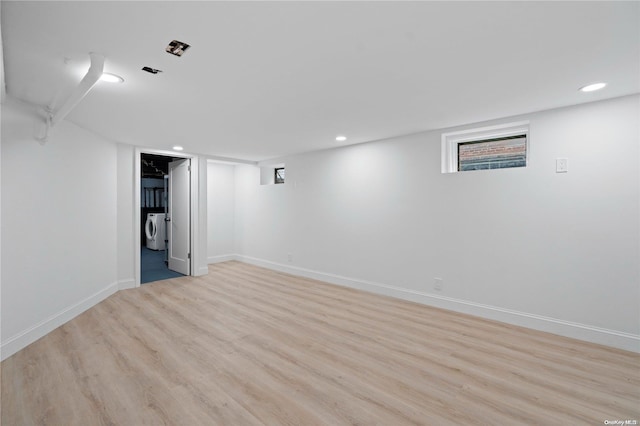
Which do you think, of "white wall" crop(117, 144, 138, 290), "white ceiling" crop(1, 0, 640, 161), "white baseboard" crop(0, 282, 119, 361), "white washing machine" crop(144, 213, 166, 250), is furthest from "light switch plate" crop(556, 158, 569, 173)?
"white washing machine" crop(144, 213, 166, 250)

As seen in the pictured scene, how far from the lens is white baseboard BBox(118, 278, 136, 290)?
4.57 m

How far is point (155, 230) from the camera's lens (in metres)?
8.58

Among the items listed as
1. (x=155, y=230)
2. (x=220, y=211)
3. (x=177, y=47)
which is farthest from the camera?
(x=155, y=230)

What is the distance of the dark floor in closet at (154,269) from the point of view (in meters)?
5.37

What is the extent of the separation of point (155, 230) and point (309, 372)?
794cm

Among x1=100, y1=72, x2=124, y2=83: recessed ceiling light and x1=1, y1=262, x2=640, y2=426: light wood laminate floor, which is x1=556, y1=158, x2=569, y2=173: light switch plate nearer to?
x1=1, y1=262, x2=640, y2=426: light wood laminate floor

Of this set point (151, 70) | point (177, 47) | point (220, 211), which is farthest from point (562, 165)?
point (220, 211)

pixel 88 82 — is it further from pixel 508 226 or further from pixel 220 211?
pixel 220 211

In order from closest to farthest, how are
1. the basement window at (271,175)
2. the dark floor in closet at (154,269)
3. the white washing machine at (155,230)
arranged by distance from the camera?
1. the dark floor in closet at (154,269)
2. the basement window at (271,175)
3. the white washing machine at (155,230)

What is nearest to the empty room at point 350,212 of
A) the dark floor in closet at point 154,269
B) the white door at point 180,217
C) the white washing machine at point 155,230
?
the dark floor in closet at point 154,269

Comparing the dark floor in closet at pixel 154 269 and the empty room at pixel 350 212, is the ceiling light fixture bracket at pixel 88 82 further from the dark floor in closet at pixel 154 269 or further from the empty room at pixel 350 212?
the dark floor in closet at pixel 154 269

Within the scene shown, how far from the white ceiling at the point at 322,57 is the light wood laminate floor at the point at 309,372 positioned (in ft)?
7.59

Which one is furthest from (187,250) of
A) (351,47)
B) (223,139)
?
(351,47)

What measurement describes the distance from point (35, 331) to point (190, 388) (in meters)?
1.97
